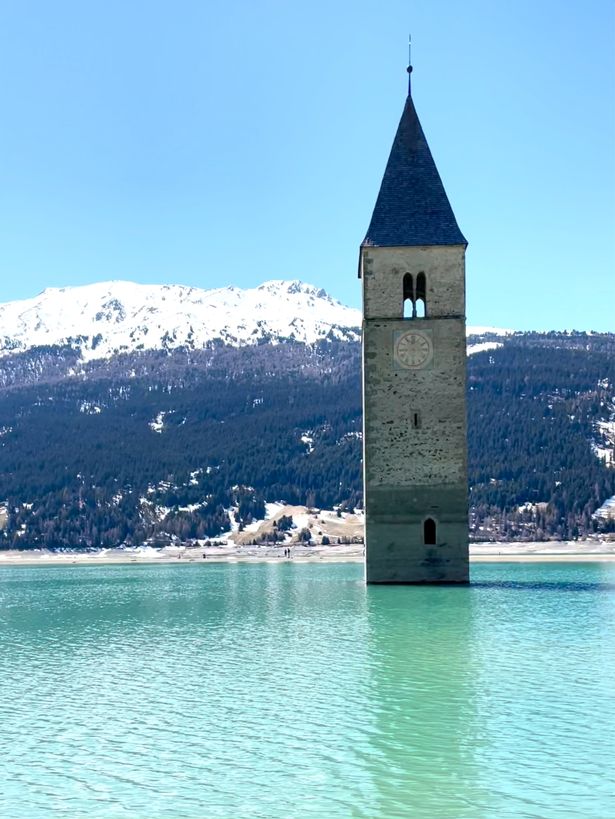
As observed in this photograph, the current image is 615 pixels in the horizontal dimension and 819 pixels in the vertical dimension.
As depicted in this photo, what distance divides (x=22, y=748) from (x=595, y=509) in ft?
523

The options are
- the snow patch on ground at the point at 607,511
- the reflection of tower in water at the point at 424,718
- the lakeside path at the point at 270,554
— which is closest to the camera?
the reflection of tower in water at the point at 424,718

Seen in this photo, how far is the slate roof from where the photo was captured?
47.9 meters

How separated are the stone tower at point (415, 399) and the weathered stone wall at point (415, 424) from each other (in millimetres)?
41

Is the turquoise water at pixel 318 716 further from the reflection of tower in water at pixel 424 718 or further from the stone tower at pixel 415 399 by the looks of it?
the stone tower at pixel 415 399

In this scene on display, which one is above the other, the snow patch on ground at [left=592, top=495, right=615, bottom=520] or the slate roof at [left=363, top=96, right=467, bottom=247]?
the slate roof at [left=363, top=96, right=467, bottom=247]

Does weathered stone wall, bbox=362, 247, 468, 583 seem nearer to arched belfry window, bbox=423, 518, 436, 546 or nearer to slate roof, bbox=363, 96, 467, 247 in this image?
arched belfry window, bbox=423, 518, 436, 546

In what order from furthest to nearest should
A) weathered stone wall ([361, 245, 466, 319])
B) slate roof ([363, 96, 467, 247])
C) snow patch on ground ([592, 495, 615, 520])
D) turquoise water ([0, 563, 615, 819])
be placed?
snow patch on ground ([592, 495, 615, 520]), slate roof ([363, 96, 467, 247]), weathered stone wall ([361, 245, 466, 319]), turquoise water ([0, 563, 615, 819])

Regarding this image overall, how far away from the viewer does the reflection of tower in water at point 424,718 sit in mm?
14587

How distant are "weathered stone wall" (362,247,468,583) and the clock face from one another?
9 cm

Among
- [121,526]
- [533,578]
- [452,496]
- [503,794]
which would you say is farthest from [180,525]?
[503,794]

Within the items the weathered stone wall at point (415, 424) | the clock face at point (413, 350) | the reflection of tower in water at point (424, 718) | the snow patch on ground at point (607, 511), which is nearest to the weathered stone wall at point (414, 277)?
the weathered stone wall at point (415, 424)

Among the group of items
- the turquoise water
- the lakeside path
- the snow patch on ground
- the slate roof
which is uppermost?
the slate roof

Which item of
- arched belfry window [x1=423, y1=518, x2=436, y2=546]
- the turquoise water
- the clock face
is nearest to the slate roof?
the clock face

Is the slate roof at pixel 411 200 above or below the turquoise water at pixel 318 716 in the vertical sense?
above
